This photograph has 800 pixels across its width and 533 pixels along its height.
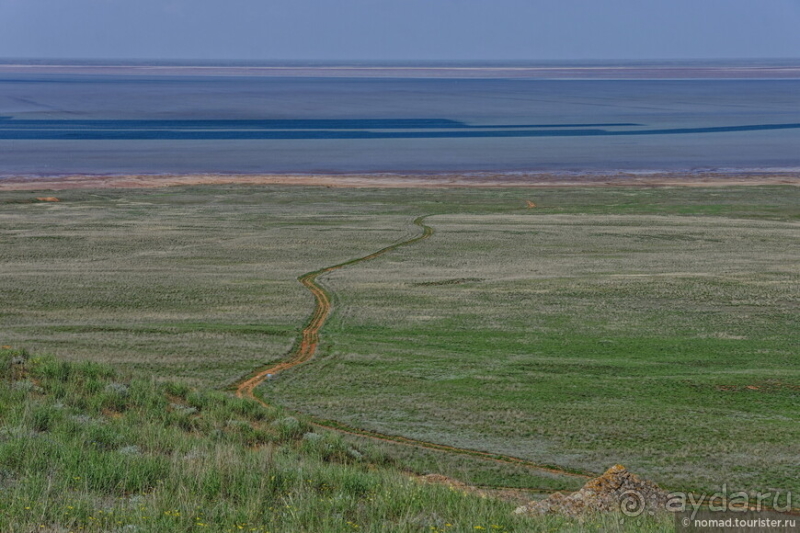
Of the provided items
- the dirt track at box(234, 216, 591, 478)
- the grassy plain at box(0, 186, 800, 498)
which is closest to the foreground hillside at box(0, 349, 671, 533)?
the dirt track at box(234, 216, 591, 478)

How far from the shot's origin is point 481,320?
30578 millimetres

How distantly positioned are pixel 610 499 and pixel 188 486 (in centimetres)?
619

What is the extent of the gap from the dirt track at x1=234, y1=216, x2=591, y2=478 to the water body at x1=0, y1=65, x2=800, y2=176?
192 feet

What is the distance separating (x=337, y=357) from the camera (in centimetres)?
2600

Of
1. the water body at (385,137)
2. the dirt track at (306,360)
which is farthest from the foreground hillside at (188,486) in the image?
the water body at (385,137)

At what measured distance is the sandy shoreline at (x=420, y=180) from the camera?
269 feet

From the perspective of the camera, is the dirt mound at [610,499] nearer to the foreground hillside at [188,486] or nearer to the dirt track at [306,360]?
the foreground hillside at [188,486]

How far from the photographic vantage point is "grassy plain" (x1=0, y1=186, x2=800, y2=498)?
Answer: 64.7 ft

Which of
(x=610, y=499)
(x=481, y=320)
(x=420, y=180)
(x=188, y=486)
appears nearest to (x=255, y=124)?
(x=420, y=180)

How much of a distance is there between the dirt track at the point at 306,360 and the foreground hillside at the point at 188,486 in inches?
119

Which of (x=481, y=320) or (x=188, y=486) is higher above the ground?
(x=188, y=486)

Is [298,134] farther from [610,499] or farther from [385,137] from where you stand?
[610,499]

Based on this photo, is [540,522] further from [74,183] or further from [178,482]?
[74,183]

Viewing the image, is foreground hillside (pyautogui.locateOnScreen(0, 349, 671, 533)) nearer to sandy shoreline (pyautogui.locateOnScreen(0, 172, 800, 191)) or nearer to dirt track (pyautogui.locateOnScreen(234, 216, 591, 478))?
dirt track (pyautogui.locateOnScreen(234, 216, 591, 478))
